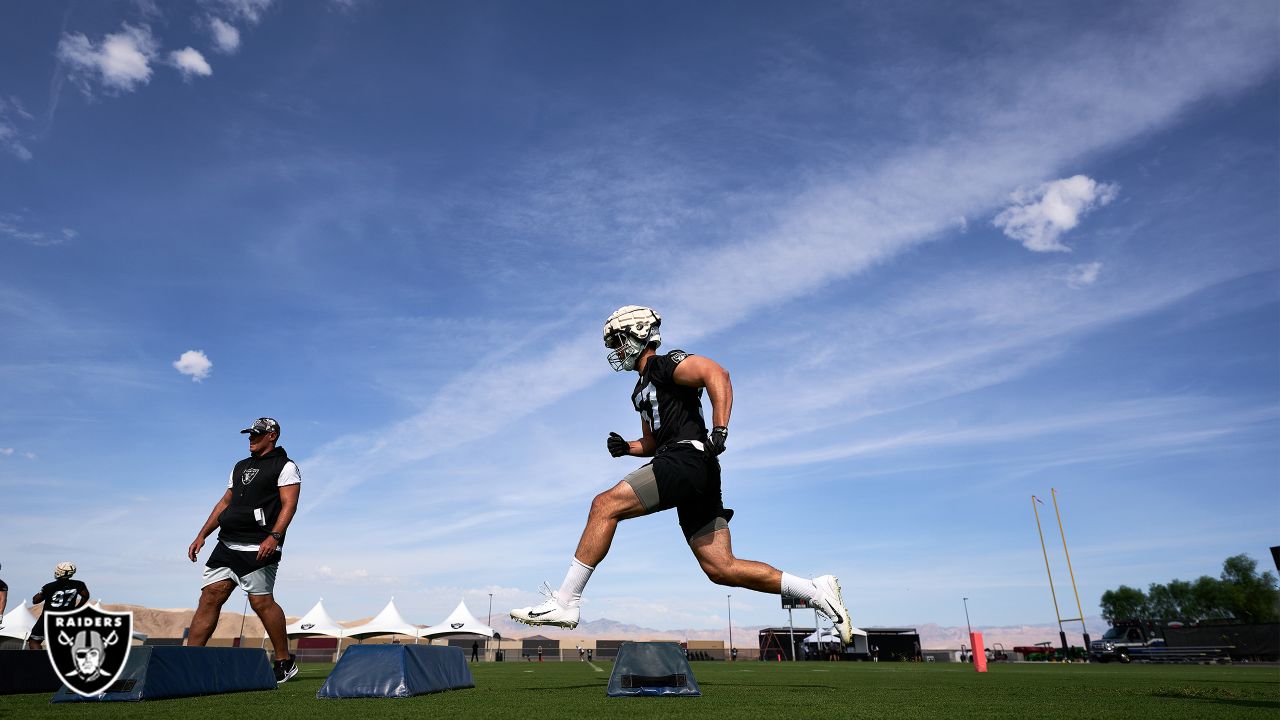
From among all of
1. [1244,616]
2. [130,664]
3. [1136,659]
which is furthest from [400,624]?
[1244,616]

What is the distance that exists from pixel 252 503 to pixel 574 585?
3.49 m

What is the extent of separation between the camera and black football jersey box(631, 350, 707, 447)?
4473 mm

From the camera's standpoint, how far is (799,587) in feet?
15.2

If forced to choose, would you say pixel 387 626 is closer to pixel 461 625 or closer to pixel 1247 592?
pixel 461 625

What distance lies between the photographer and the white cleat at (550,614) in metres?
3.83

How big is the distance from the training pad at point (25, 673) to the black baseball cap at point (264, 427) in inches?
82.7

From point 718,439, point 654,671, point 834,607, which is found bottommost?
point 654,671

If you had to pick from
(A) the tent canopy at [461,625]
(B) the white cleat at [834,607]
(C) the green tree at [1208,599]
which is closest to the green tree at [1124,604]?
(C) the green tree at [1208,599]

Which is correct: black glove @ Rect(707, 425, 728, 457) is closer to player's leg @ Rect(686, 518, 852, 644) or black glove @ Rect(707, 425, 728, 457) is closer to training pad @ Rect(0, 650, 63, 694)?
player's leg @ Rect(686, 518, 852, 644)

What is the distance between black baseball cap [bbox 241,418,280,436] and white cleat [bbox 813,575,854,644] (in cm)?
483

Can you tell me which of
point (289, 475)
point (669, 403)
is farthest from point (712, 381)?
point (289, 475)

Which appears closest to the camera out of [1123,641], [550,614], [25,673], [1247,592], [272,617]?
[550,614]

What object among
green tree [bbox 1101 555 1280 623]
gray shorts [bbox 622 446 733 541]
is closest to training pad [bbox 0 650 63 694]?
gray shorts [bbox 622 446 733 541]

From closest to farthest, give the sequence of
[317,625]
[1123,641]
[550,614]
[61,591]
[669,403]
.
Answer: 1. [550,614]
2. [669,403]
3. [61,591]
4. [1123,641]
5. [317,625]
